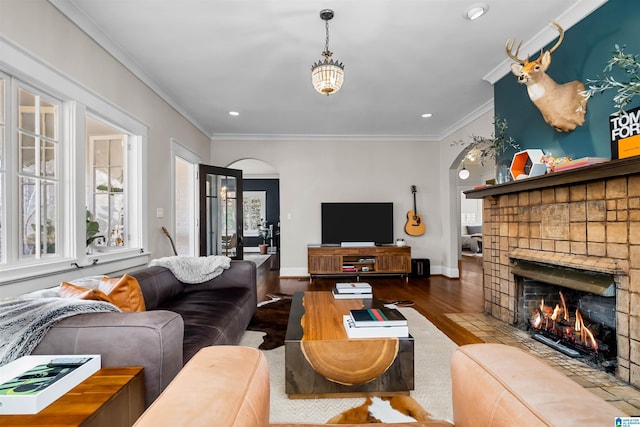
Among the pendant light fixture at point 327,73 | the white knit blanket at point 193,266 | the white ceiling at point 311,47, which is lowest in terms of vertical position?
the white knit blanket at point 193,266

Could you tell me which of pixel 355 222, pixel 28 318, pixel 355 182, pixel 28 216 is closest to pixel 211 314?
pixel 28 318

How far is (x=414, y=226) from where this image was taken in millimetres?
6012

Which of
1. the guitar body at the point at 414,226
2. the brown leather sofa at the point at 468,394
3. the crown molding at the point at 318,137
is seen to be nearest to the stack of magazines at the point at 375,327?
the brown leather sofa at the point at 468,394

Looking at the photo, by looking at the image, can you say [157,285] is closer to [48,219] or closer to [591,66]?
[48,219]

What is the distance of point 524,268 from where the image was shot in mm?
2898

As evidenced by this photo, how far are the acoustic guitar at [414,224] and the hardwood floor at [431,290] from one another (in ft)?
2.82

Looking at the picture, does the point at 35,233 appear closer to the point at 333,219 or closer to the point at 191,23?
the point at 191,23

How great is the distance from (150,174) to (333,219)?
3.15 m

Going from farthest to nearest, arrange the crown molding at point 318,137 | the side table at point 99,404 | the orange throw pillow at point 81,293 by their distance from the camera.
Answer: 1. the crown molding at point 318,137
2. the orange throw pillow at point 81,293
3. the side table at point 99,404

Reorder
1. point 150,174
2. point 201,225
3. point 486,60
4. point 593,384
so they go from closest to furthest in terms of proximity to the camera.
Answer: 1. point 593,384
2. point 486,60
3. point 150,174
4. point 201,225

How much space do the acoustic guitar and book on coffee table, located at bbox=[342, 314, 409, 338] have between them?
4.33m

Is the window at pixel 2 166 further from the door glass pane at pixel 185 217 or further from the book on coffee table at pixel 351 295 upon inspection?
the door glass pane at pixel 185 217

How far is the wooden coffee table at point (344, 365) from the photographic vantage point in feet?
5.81

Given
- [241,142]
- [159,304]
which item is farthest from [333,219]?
[159,304]
